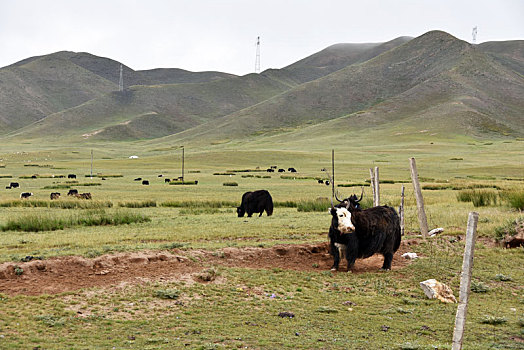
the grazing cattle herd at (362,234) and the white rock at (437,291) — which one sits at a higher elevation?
the grazing cattle herd at (362,234)

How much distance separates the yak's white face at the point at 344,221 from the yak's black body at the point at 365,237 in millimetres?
527

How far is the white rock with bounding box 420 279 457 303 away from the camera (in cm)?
1151

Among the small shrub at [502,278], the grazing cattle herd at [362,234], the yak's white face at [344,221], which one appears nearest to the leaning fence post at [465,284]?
the yak's white face at [344,221]

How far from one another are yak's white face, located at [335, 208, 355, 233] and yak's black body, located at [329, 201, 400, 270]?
1.73 feet

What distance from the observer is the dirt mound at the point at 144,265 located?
11.2 m

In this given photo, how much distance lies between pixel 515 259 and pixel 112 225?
50.4ft

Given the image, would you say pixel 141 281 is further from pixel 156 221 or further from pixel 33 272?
pixel 156 221

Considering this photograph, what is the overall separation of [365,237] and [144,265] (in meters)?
5.87

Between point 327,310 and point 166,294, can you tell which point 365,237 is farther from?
point 166,294

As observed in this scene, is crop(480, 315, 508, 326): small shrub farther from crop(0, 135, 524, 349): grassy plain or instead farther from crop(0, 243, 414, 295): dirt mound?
crop(0, 243, 414, 295): dirt mound

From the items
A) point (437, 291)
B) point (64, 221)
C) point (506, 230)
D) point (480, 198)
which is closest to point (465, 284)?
point (437, 291)

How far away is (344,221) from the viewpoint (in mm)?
12906

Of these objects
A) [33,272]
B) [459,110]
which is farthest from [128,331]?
[459,110]

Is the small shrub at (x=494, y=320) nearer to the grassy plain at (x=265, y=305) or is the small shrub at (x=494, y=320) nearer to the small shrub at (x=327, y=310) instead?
the grassy plain at (x=265, y=305)
